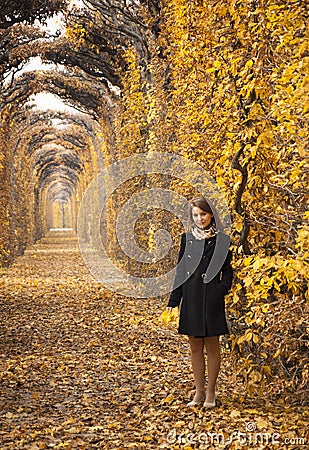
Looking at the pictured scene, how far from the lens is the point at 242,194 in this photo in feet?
20.6

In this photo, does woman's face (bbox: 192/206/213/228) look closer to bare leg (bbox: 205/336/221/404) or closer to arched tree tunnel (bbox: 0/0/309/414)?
arched tree tunnel (bbox: 0/0/309/414)

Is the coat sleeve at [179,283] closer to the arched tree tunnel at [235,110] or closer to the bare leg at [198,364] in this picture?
the bare leg at [198,364]

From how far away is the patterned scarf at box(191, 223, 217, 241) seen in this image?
18.8ft

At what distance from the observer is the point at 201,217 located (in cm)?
569

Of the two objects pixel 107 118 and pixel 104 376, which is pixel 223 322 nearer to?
pixel 104 376

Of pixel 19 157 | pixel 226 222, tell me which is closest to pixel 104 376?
pixel 226 222

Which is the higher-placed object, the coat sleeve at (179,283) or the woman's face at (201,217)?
the woman's face at (201,217)

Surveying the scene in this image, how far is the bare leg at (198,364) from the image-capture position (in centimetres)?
570

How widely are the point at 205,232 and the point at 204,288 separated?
46 centimetres

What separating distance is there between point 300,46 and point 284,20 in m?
0.27

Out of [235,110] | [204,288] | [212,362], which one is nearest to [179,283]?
[204,288]

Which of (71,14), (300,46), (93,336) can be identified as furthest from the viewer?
(71,14)

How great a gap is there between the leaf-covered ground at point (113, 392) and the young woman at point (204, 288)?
354 mm

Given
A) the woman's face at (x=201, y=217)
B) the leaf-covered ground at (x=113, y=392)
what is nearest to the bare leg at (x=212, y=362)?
the leaf-covered ground at (x=113, y=392)
